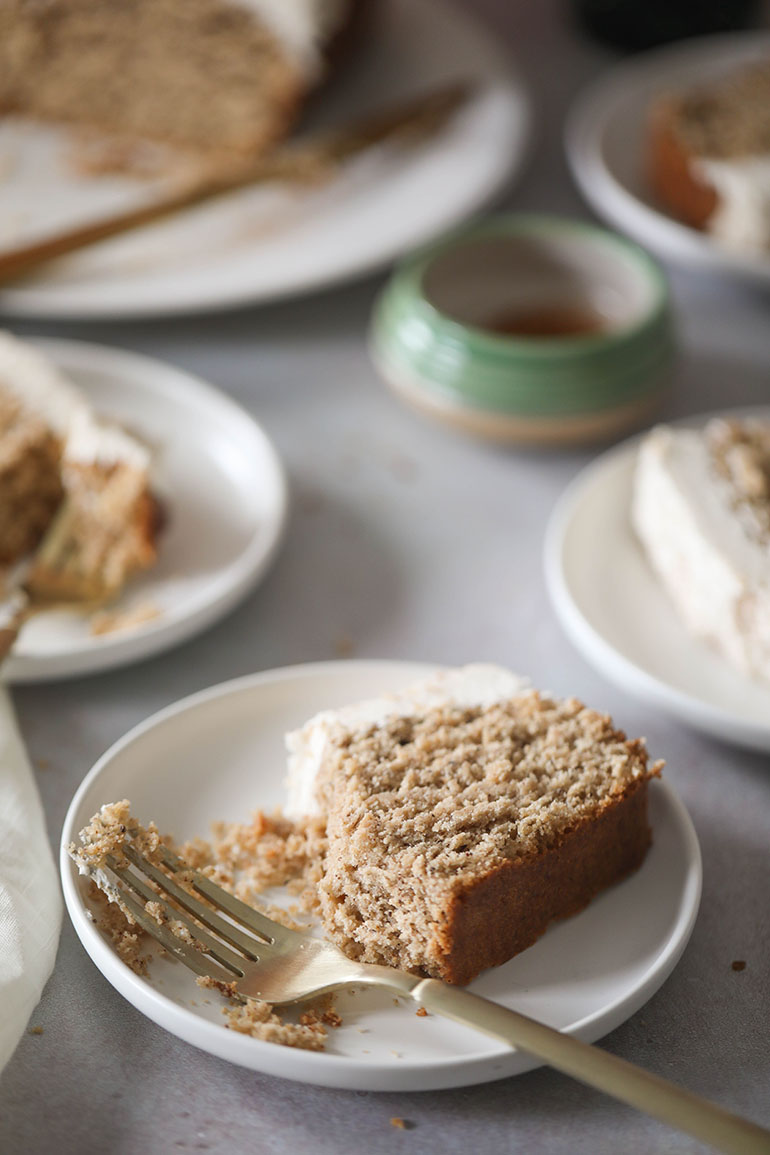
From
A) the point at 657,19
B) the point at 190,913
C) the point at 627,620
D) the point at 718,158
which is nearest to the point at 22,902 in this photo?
the point at 190,913

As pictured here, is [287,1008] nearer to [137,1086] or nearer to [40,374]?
[137,1086]

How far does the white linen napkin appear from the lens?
1.19 m

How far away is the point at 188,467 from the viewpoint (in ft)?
6.61

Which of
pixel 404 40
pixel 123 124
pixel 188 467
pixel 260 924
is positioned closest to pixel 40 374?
pixel 188 467

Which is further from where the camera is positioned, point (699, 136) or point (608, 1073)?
point (699, 136)

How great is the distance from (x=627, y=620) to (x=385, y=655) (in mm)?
340

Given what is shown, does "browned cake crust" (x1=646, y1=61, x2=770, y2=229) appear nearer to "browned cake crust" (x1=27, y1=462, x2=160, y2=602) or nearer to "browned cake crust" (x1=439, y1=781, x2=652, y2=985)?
"browned cake crust" (x1=27, y1=462, x2=160, y2=602)

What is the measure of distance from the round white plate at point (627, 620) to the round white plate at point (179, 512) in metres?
0.43

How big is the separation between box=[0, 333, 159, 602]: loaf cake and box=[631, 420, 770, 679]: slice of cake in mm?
732

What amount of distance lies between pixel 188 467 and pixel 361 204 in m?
0.97

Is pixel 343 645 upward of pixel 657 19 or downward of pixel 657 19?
downward

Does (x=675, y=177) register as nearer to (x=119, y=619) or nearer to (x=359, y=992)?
(x=119, y=619)

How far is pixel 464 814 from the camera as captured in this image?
49.6 inches

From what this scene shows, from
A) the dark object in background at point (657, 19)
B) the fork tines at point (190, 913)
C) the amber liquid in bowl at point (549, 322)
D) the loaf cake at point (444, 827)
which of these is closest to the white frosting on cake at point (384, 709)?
the loaf cake at point (444, 827)
